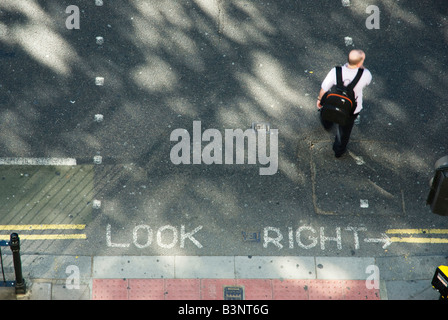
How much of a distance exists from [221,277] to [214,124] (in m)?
2.52

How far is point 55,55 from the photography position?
10750 millimetres

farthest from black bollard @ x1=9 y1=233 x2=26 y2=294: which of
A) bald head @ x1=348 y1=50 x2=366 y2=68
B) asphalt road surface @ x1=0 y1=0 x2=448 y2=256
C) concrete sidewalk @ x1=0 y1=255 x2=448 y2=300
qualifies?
bald head @ x1=348 y1=50 x2=366 y2=68

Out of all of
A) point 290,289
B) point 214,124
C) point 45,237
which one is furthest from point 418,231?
point 45,237

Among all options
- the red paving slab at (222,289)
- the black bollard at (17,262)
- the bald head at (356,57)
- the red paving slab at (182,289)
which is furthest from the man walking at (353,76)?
the black bollard at (17,262)

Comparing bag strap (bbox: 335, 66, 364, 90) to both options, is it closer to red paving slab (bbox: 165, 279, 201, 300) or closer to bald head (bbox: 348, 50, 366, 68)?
bald head (bbox: 348, 50, 366, 68)

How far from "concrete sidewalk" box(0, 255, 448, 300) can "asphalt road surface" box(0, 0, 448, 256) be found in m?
0.17

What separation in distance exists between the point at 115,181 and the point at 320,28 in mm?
4481

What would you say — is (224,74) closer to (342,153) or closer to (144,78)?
(144,78)

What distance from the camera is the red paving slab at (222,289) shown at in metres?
9.10

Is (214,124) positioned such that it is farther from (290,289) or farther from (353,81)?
(290,289)

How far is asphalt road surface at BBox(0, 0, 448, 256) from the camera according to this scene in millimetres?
9539

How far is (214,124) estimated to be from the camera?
33.7 feet

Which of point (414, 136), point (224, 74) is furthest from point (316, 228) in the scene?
point (224, 74)

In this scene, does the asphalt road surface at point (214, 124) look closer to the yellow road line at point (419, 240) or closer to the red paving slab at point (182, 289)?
the yellow road line at point (419, 240)
